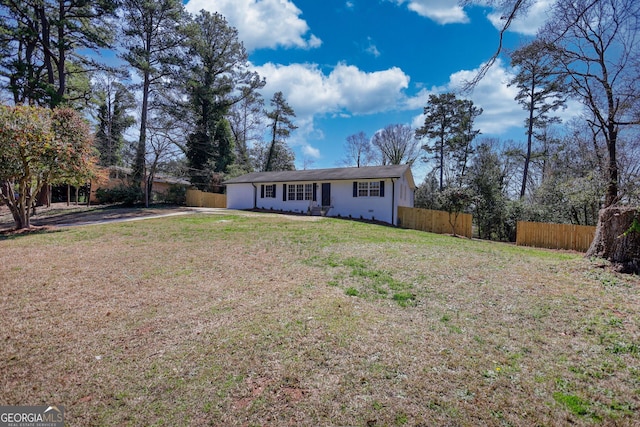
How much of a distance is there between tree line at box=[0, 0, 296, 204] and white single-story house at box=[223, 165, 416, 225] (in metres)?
6.63

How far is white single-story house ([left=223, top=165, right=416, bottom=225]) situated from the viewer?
1798cm

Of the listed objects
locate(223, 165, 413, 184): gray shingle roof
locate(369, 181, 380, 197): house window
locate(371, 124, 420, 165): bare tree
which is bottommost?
locate(369, 181, 380, 197): house window

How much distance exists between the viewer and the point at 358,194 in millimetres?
18781

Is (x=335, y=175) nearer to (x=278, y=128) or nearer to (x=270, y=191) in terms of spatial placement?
(x=270, y=191)

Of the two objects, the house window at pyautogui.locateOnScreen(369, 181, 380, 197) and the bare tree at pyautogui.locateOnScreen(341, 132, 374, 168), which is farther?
the bare tree at pyautogui.locateOnScreen(341, 132, 374, 168)

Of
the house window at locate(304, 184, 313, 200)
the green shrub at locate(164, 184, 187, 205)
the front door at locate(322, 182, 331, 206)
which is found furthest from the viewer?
the green shrub at locate(164, 184, 187, 205)

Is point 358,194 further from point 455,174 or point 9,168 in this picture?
point 9,168

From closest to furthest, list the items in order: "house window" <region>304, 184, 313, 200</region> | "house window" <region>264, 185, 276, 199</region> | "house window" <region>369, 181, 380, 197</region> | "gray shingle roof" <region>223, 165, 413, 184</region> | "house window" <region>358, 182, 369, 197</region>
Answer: "gray shingle roof" <region>223, 165, 413, 184</region> → "house window" <region>369, 181, 380, 197</region> → "house window" <region>358, 182, 369, 197</region> → "house window" <region>304, 184, 313, 200</region> → "house window" <region>264, 185, 276, 199</region>

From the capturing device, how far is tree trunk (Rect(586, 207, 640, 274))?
640 cm

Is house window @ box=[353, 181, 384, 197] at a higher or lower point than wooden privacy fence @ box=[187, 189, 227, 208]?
higher

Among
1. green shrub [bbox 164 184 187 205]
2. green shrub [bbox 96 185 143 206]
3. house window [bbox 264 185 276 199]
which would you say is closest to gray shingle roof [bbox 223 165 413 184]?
house window [bbox 264 185 276 199]

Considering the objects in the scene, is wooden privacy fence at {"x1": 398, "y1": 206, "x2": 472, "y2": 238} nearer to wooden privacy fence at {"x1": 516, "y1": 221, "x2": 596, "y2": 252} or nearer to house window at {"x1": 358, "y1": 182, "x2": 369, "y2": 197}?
house window at {"x1": 358, "y1": 182, "x2": 369, "y2": 197}

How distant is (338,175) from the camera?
19625 mm

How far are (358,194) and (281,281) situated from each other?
44.6ft
